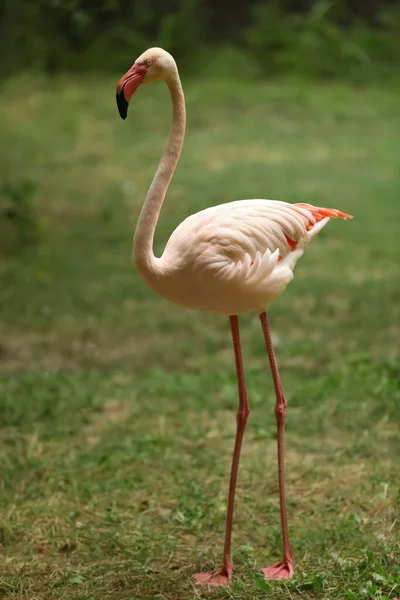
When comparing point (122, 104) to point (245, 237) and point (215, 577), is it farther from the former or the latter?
point (215, 577)

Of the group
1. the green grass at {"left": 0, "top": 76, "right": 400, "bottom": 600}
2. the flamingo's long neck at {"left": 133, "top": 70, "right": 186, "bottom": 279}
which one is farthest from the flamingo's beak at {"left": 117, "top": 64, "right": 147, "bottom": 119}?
the green grass at {"left": 0, "top": 76, "right": 400, "bottom": 600}

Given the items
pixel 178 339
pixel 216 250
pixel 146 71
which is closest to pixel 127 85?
pixel 146 71

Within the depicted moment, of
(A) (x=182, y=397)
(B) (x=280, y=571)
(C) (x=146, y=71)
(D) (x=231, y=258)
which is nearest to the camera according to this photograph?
(C) (x=146, y=71)

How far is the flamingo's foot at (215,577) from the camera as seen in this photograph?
11.1 feet

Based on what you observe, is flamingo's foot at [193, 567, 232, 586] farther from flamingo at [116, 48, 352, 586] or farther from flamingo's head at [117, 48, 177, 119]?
flamingo's head at [117, 48, 177, 119]

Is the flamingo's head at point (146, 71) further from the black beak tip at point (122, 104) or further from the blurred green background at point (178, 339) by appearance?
the blurred green background at point (178, 339)

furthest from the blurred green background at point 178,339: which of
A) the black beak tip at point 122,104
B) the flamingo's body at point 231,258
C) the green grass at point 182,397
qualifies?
the black beak tip at point 122,104

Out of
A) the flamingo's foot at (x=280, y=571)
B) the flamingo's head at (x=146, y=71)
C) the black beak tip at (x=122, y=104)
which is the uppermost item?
the flamingo's head at (x=146, y=71)

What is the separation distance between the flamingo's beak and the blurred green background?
1.61m

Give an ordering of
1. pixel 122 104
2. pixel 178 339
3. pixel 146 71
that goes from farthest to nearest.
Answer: pixel 178 339, pixel 146 71, pixel 122 104

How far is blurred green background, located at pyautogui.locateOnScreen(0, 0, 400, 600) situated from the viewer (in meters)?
3.78

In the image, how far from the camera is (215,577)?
3438mm

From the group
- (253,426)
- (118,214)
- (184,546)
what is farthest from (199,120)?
(184,546)

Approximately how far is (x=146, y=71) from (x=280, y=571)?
176cm
